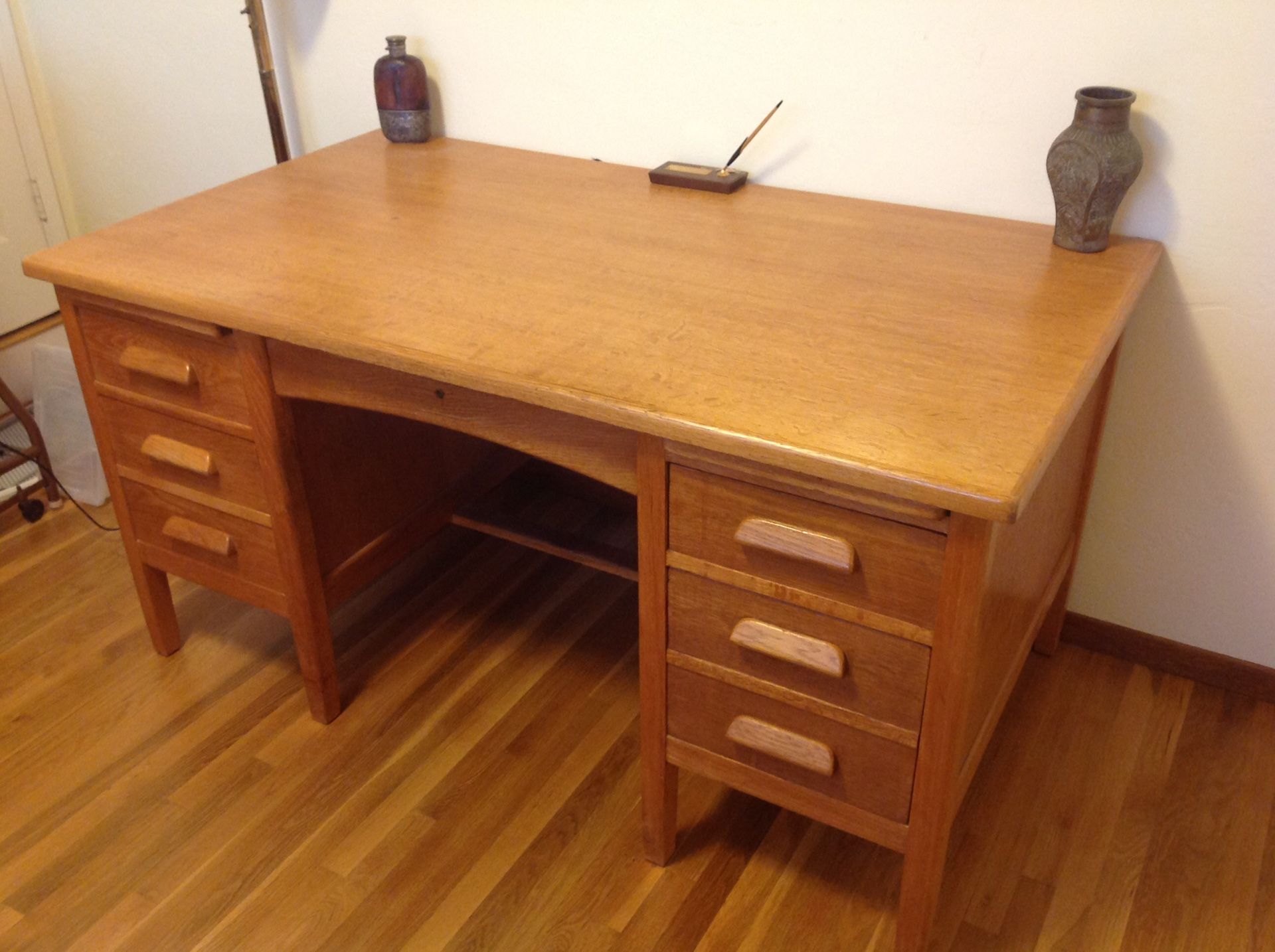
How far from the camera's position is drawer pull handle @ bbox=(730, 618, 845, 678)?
1248mm

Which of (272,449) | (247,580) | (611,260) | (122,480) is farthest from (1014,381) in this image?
(122,480)

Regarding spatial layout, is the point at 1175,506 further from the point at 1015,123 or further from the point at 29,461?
the point at 29,461

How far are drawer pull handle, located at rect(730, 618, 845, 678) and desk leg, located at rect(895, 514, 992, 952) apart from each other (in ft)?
0.35

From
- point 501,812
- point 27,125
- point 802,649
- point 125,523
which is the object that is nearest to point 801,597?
point 802,649

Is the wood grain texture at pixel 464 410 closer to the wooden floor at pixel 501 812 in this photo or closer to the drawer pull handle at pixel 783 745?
the drawer pull handle at pixel 783 745

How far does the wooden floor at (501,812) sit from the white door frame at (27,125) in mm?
1121

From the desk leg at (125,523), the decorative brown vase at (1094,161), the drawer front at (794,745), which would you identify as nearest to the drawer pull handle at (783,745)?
the drawer front at (794,745)

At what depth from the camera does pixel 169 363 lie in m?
1.60

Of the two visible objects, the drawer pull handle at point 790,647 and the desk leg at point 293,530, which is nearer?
the drawer pull handle at point 790,647

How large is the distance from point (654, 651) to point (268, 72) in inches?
50.3

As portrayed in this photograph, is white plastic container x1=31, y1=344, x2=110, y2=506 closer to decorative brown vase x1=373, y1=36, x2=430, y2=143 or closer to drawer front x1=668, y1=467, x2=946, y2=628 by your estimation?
decorative brown vase x1=373, y1=36, x2=430, y2=143

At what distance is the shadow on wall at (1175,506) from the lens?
167 centimetres

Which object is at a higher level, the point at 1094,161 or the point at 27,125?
the point at 1094,161

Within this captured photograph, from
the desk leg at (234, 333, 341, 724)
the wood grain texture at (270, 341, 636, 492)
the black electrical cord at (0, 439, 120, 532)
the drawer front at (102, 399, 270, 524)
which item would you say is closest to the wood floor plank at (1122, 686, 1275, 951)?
the wood grain texture at (270, 341, 636, 492)
